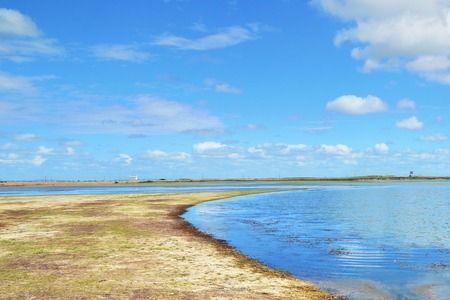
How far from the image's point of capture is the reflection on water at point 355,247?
843 inches

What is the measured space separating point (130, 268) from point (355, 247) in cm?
1528

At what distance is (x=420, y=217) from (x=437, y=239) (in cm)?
1692

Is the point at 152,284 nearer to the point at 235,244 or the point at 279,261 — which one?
the point at 279,261

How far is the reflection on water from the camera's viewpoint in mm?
21406

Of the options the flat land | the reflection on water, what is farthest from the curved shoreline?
the reflection on water

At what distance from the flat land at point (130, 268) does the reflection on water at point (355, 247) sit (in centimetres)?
203

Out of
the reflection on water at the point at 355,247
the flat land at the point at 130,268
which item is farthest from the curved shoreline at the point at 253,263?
the reflection on water at the point at 355,247

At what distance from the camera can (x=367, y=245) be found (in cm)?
3272

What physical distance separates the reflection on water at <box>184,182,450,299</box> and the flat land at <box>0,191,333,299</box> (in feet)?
6.68

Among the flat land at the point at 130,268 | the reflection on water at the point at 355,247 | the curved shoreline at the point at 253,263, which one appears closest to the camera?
the flat land at the point at 130,268

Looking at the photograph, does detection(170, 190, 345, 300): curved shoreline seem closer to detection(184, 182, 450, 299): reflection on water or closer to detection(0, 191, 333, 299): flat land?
detection(0, 191, 333, 299): flat land

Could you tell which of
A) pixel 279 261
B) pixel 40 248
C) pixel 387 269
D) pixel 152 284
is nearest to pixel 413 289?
pixel 387 269

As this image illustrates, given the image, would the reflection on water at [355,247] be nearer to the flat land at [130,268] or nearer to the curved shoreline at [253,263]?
the curved shoreline at [253,263]

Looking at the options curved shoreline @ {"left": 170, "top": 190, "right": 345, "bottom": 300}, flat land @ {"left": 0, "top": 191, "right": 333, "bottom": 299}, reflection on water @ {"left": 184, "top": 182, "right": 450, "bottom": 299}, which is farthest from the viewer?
reflection on water @ {"left": 184, "top": 182, "right": 450, "bottom": 299}
